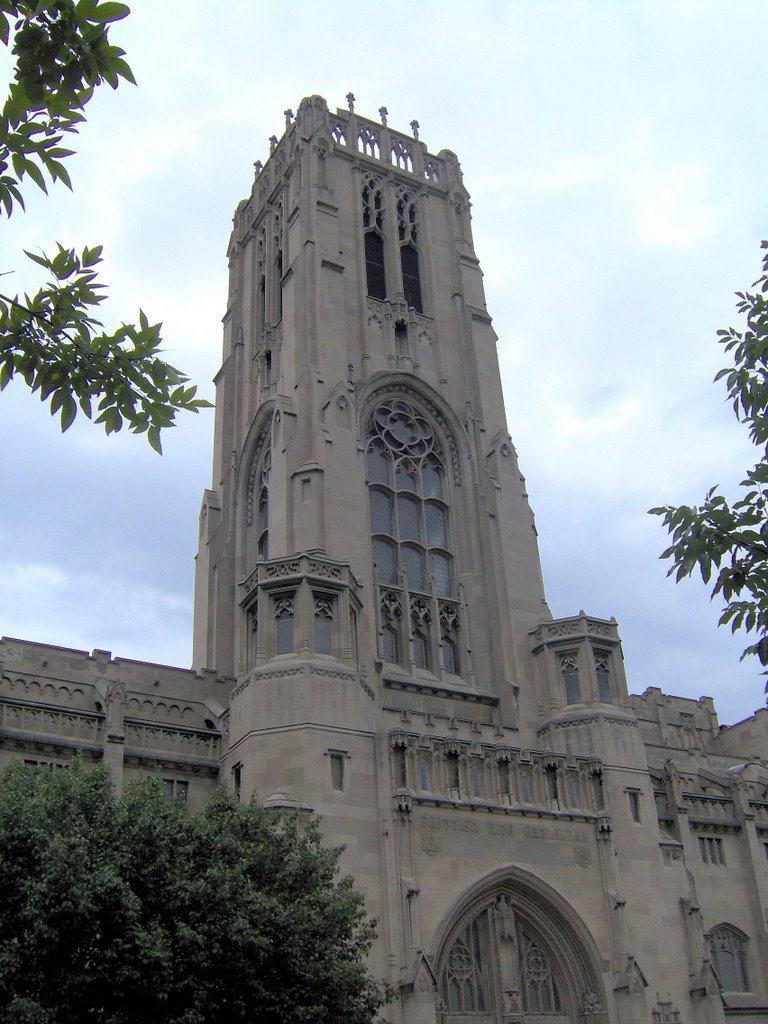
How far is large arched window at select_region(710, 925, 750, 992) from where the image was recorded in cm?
3541

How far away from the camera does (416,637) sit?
37.8 metres

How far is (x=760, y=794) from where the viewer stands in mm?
40562

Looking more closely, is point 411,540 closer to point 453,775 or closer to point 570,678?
point 570,678

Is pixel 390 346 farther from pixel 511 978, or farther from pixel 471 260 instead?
pixel 511 978

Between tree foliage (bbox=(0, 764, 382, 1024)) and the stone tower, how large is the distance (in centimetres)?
622

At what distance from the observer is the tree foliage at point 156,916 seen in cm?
1756

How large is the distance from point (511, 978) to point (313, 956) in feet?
34.3

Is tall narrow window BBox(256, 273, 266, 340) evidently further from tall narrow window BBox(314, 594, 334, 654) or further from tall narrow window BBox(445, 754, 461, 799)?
tall narrow window BBox(445, 754, 461, 799)

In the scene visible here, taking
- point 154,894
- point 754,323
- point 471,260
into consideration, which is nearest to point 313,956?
point 154,894

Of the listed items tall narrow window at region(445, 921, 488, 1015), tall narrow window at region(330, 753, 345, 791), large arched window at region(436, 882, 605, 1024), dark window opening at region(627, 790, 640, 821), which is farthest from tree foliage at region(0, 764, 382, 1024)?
dark window opening at region(627, 790, 640, 821)

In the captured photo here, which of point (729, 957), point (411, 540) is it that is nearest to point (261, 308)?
point (411, 540)

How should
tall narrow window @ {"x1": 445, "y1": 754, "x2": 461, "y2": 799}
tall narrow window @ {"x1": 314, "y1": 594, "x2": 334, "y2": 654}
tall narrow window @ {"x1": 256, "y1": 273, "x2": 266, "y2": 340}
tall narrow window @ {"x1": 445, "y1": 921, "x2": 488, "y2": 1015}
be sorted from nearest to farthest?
tall narrow window @ {"x1": 445, "y1": 921, "x2": 488, "y2": 1015}, tall narrow window @ {"x1": 445, "y1": 754, "x2": 461, "y2": 799}, tall narrow window @ {"x1": 314, "y1": 594, "x2": 334, "y2": 654}, tall narrow window @ {"x1": 256, "y1": 273, "x2": 266, "y2": 340}

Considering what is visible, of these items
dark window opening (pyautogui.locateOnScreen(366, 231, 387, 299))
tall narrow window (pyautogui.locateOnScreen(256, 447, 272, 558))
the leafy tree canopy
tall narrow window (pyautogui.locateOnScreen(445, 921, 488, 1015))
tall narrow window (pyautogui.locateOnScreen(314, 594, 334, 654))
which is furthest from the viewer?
dark window opening (pyautogui.locateOnScreen(366, 231, 387, 299))

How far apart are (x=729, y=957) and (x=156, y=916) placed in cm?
2490
